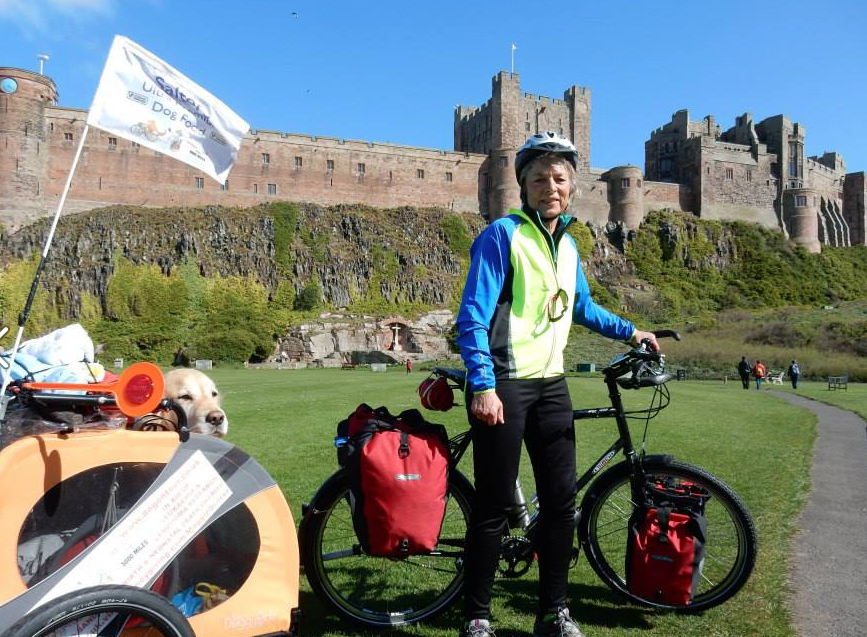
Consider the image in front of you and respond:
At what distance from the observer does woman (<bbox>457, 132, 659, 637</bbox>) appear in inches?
117

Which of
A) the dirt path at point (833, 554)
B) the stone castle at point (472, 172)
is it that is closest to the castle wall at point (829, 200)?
the stone castle at point (472, 172)

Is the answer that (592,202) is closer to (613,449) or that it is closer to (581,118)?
(581,118)

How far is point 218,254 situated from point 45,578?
53273 millimetres

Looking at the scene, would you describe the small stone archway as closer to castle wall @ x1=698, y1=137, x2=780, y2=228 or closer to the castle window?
castle wall @ x1=698, y1=137, x2=780, y2=228

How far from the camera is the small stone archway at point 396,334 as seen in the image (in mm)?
48125

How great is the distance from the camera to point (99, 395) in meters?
2.58

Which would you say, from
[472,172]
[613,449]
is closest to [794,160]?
[472,172]

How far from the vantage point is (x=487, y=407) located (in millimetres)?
2854

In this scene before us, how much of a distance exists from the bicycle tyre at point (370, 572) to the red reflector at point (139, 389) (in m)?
1.10

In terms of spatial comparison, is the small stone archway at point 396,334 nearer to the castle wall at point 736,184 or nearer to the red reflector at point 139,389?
the castle wall at point 736,184

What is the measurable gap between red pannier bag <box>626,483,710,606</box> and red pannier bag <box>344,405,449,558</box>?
118 cm

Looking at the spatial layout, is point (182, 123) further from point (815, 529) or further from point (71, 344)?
point (815, 529)

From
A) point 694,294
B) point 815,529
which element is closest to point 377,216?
point 694,294

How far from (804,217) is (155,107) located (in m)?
81.1
